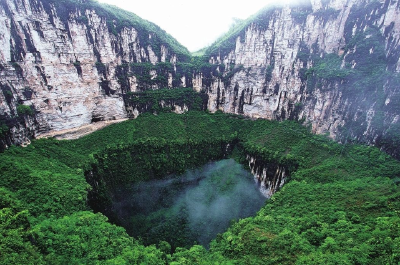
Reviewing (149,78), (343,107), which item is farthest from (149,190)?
(343,107)

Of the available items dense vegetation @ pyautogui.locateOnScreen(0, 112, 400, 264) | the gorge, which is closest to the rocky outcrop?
the gorge

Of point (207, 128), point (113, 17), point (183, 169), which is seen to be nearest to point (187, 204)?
point (183, 169)

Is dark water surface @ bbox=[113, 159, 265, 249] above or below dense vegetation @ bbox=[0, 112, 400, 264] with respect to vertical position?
below

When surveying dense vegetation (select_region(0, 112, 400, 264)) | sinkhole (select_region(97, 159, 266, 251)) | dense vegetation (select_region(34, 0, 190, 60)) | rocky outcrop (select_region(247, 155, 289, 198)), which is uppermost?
dense vegetation (select_region(34, 0, 190, 60))

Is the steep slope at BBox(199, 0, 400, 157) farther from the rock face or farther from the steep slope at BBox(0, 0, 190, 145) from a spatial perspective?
the steep slope at BBox(0, 0, 190, 145)

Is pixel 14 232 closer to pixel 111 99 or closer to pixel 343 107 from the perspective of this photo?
→ pixel 111 99

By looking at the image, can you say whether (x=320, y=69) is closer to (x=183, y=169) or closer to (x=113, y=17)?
(x=183, y=169)

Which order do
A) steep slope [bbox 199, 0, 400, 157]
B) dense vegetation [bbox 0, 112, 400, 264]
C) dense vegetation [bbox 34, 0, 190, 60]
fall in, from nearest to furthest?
dense vegetation [bbox 0, 112, 400, 264] → steep slope [bbox 199, 0, 400, 157] → dense vegetation [bbox 34, 0, 190, 60]
